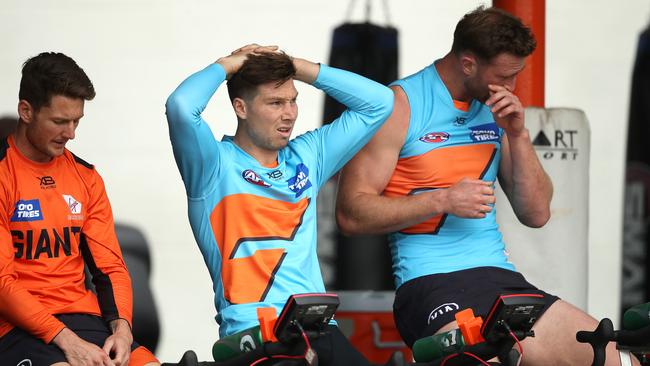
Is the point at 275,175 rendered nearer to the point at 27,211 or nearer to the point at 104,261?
the point at 104,261

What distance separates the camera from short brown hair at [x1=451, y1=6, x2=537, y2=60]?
318 cm

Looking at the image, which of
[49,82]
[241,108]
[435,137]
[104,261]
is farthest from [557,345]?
[49,82]

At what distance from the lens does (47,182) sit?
294 centimetres

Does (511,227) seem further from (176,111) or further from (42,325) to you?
(42,325)

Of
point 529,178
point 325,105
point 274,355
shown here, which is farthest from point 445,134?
point 325,105

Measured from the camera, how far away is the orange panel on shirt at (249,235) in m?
2.91

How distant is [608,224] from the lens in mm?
5641

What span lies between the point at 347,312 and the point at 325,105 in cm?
150

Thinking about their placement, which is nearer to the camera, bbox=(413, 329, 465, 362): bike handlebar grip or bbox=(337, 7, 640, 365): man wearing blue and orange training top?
bbox=(413, 329, 465, 362): bike handlebar grip

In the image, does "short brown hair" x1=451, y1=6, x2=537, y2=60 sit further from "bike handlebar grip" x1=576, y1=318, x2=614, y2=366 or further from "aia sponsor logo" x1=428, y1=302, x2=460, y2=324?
"bike handlebar grip" x1=576, y1=318, x2=614, y2=366

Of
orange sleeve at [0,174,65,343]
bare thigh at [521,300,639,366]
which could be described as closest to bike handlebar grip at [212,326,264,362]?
orange sleeve at [0,174,65,343]

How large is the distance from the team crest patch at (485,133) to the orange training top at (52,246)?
42.2 inches

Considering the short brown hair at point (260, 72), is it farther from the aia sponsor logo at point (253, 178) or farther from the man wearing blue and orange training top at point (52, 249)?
the man wearing blue and orange training top at point (52, 249)

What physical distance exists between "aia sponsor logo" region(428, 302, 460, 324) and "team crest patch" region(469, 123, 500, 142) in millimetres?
545
